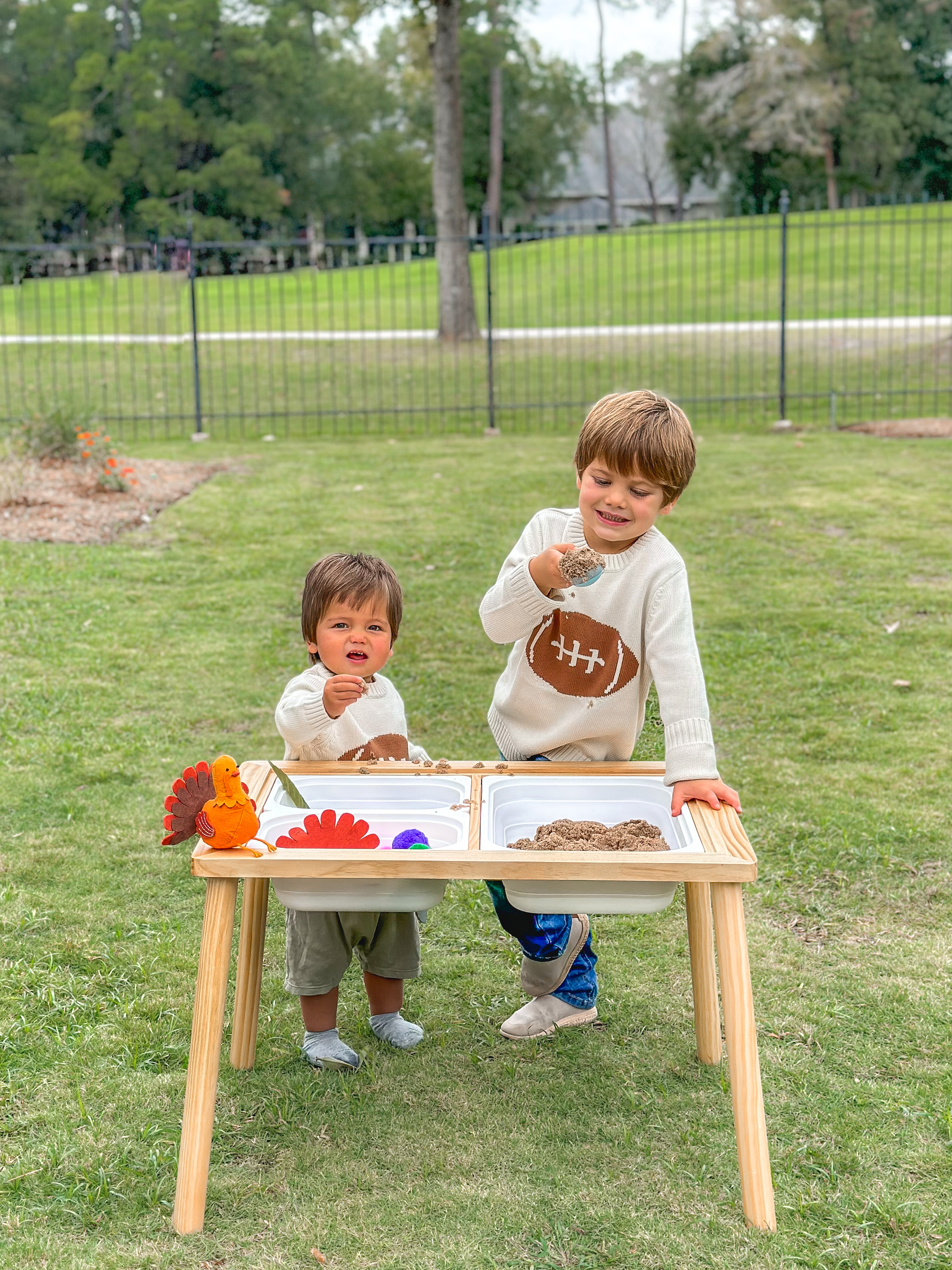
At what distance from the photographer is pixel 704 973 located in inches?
108

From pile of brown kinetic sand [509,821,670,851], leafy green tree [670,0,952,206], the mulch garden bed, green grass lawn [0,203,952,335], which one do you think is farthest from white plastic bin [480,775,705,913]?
leafy green tree [670,0,952,206]

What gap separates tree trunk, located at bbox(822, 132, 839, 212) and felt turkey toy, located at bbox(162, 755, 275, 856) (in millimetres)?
35409

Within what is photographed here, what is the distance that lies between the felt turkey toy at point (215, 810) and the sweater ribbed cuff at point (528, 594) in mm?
661

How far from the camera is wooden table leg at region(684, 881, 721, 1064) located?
106 inches

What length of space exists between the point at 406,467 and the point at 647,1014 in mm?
7511

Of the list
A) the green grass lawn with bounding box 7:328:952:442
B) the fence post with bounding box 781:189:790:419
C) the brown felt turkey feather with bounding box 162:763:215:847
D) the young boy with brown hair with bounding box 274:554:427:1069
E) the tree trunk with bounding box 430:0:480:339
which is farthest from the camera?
the tree trunk with bounding box 430:0:480:339

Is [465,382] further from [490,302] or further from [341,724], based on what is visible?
[341,724]

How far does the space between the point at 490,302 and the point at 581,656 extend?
9057mm

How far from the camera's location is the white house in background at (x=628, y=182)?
51.8 meters

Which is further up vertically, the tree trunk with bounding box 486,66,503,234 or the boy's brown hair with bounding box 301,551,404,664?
the tree trunk with bounding box 486,66,503,234

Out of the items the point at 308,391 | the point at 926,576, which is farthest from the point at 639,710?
the point at 308,391

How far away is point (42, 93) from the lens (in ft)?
143

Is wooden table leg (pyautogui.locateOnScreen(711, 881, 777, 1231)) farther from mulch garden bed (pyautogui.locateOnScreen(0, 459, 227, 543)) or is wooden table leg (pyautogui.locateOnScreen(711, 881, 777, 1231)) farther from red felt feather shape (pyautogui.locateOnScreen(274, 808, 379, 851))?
mulch garden bed (pyautogui.locateOnScreen(0, 459, 227, 543))

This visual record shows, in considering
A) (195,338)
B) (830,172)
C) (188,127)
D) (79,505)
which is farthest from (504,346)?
(188,127)
